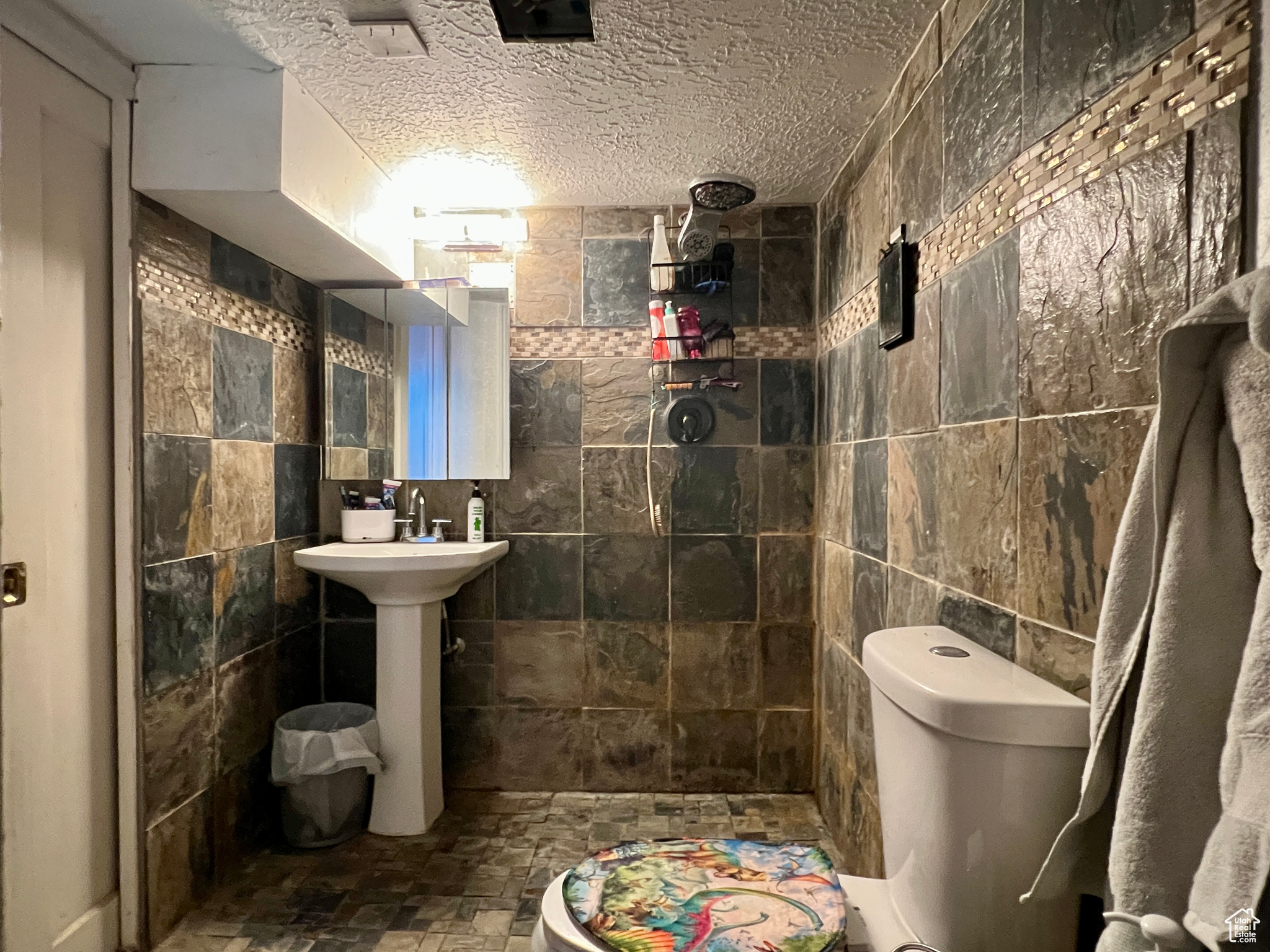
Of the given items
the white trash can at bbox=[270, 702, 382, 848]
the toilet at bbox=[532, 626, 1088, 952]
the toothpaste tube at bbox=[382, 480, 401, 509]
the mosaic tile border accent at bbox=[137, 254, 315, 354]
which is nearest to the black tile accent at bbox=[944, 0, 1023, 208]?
the toilet at bbox=[532, 626, 1088, 952]

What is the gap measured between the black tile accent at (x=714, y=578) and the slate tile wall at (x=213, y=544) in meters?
1.31

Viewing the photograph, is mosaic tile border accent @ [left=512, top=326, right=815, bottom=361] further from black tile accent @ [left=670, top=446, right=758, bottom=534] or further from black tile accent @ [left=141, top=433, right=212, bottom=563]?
black tile accent @ [left=141, top=433, right=212, bottom=563]

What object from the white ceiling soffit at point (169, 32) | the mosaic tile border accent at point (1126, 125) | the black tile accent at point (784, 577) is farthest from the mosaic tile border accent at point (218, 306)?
the mosaic tile border accent at point (1126, 125)

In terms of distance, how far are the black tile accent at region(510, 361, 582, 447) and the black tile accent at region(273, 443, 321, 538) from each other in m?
0.71

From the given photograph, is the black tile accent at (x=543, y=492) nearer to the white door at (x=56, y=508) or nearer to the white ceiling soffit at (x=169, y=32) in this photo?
the white door at (x=56, y=508)

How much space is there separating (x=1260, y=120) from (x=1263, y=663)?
1.82 ft

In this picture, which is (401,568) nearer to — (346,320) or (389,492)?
(389,492)

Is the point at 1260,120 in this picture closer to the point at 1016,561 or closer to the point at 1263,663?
the point at 1263,663

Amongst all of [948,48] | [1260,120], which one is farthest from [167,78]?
[1260,120]

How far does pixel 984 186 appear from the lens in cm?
134

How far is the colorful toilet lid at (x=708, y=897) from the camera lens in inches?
39.5

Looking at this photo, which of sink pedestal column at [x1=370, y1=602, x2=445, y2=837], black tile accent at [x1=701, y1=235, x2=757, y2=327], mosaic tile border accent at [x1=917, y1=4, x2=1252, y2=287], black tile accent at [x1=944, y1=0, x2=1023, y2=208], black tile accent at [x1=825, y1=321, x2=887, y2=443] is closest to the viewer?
mosaic tile border accent at [x1=917, y1=4, x2=1252, y2=287]

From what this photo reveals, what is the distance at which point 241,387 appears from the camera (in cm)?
213

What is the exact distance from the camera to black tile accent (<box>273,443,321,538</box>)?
2340 millimetres
